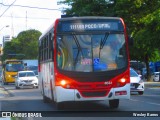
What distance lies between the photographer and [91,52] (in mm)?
16141

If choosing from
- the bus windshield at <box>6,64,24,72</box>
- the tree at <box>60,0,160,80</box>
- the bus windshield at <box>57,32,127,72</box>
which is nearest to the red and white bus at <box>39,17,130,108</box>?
the bus windshield at <box>57,32,127,72</box>

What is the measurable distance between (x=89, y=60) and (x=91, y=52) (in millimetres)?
285

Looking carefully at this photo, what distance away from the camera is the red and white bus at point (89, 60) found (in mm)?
15844

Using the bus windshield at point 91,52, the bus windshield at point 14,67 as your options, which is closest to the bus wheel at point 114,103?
the bus windshield at point 91,52

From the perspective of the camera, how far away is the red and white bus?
15.8m

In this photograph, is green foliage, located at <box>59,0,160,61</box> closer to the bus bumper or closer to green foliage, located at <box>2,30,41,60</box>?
the bus bumper

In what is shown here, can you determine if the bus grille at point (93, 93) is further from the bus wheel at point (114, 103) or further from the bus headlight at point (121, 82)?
the bus wheel at point (114, 103)

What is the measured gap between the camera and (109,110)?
55.3 ft

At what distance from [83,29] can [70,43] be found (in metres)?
0.68

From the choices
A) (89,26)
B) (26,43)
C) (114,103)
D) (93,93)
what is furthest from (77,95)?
(26,43)

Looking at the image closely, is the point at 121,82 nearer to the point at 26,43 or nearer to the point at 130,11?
the point at 130,11

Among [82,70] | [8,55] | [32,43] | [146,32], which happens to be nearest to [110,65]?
[82,70]

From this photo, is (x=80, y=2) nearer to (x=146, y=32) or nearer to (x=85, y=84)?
(x=146, y=32)

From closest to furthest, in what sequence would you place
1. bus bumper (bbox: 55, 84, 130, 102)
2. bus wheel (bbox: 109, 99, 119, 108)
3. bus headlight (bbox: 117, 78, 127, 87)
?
bus bumper (bbox: 55, 84, 130, 102), bus headlight (bbox: 117, 78, 127, 87), bus wheel (bbox: 109, 99, 119, 108)
